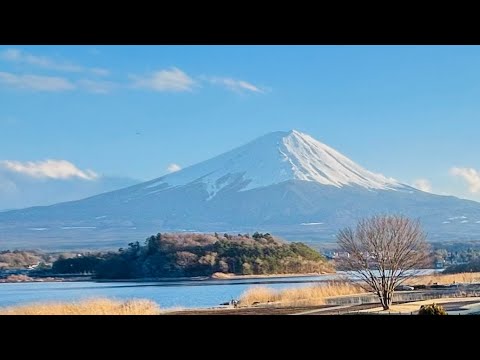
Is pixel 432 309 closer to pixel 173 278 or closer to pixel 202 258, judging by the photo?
pixel 202 258

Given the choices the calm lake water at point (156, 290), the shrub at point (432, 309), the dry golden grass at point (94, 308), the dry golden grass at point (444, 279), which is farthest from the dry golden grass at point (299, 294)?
the shrub at point (432, 309)

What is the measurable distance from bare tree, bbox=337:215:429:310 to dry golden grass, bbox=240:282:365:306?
0.24 metres

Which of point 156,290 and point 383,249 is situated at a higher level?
point 383,249

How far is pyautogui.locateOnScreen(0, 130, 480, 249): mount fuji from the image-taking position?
744 centimetres

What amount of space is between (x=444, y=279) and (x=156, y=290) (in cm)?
283

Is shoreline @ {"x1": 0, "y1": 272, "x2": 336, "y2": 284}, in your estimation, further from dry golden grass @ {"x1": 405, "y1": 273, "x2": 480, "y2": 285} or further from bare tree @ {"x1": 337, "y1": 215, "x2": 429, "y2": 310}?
dry golden grass @ {"x1": 405, "y1": 273, "x2": 480, "y2": 285}

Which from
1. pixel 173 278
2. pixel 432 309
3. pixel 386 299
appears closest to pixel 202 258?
pixel 173 278

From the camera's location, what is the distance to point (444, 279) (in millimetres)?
7352

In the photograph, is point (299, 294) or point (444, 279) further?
point (444, 279)

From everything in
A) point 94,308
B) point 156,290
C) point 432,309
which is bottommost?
point 432,309

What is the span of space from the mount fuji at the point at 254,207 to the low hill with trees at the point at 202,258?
13 cm

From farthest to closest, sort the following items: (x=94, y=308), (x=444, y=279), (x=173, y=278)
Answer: (x=444, y=279) → (x=173, y=278) → (x=94, y=308)

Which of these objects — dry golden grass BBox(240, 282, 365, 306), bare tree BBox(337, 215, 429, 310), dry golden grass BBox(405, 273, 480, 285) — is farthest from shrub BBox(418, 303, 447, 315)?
bare tree BBox(337, 215, 429, 310)

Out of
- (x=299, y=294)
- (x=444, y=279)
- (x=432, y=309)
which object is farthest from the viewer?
(x=444, y=279)
